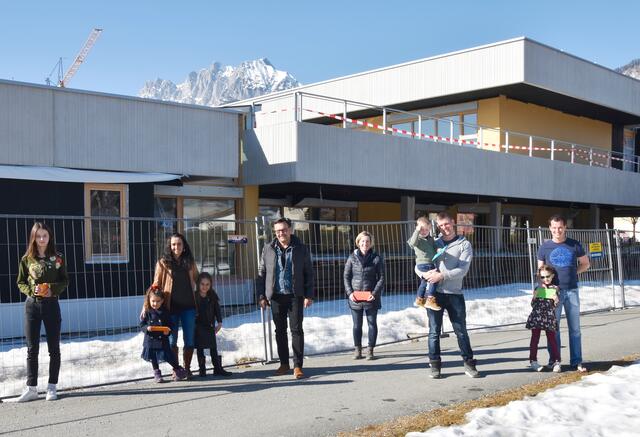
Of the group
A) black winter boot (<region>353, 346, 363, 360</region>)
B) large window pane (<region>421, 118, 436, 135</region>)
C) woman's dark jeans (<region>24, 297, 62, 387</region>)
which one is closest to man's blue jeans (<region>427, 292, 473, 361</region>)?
black winter boot (<region>353, 346, 363, 360</region>)

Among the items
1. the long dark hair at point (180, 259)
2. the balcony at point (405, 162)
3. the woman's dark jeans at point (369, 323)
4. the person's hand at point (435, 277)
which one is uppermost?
the balcony at point (405, 162)

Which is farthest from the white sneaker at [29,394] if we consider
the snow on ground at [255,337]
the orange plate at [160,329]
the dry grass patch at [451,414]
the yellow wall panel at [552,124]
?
the yellow wall panel at [552,124]

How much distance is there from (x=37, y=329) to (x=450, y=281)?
4368mm

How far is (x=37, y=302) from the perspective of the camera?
6898 mm

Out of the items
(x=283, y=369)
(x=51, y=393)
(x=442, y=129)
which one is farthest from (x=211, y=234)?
(x=442, y=129)

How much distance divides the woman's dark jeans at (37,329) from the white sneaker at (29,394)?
0.04 m

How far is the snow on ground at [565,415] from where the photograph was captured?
5.50m

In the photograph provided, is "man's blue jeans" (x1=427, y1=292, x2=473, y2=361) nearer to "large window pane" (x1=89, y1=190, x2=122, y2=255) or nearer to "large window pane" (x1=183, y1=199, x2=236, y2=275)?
"large window pane" (x1=183, y1=199, x2=236, y2=275)

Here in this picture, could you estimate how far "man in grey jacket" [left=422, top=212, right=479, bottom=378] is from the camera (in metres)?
7.48

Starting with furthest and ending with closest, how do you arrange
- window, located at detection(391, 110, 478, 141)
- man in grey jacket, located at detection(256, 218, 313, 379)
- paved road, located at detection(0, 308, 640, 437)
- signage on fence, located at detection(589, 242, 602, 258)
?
window, located at detection(391, 110, 478, 141), signage on fence, located at detection(589, 242, 602, 258), man in grey jacket, located at detection(256, 218, 313, 379), paved road, located at detection(0, 308, 640, 437)

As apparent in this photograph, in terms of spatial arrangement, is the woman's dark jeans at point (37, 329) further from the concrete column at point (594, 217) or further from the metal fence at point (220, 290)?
the concrete column at point (594, 217)

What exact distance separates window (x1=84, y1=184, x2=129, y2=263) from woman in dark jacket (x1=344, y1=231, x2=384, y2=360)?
5.01 meters

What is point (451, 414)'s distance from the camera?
605 cm

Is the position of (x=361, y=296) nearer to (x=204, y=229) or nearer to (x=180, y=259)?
(x=180, y=259)
